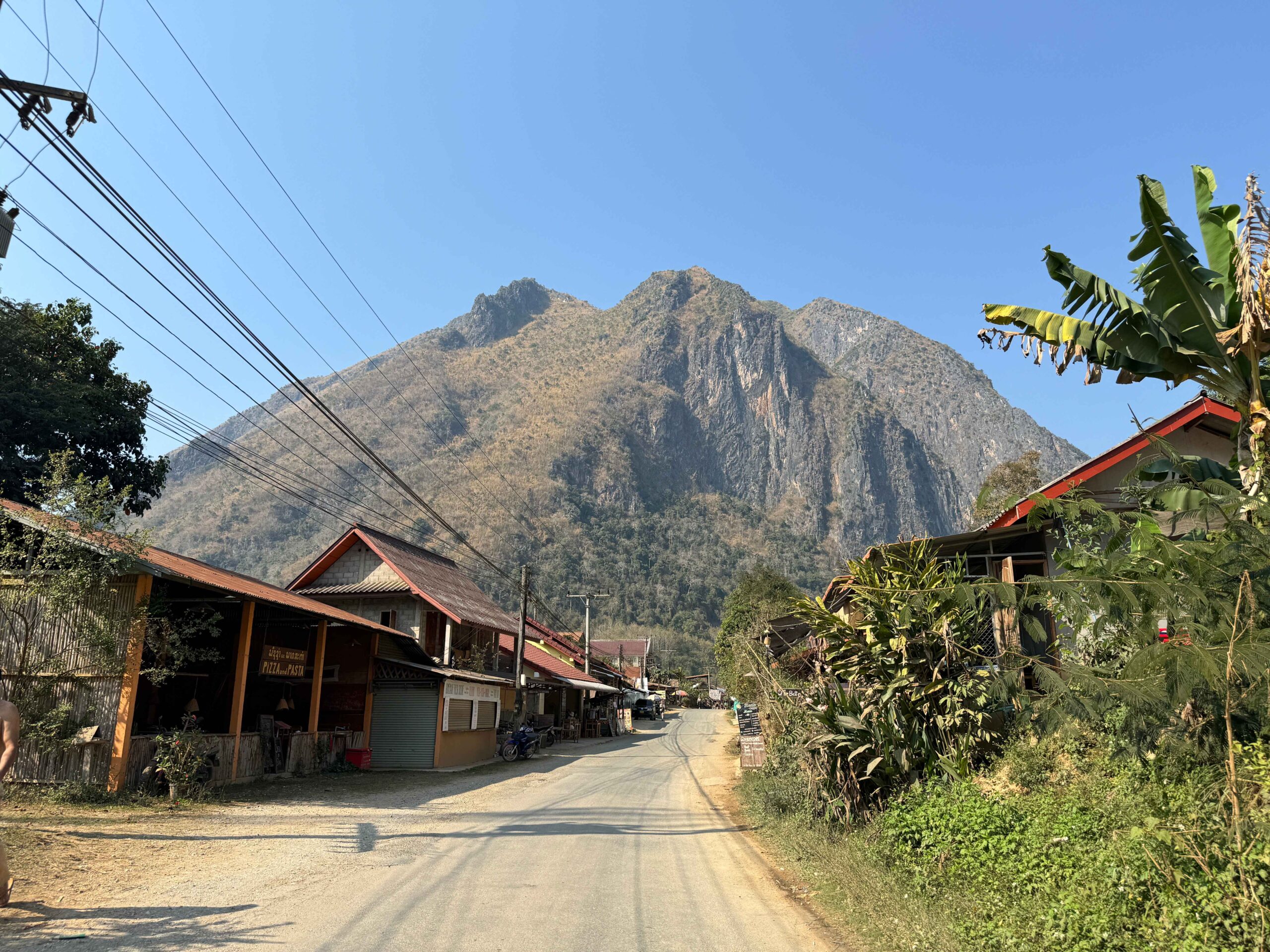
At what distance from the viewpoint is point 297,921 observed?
6328mm

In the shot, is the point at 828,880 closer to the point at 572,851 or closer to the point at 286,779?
the point at 572,851

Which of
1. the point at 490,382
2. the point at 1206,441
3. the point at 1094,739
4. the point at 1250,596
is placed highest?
the point at 490,382

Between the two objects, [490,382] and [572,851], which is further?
[490,382]

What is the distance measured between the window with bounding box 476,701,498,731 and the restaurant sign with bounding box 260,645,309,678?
26.5ft

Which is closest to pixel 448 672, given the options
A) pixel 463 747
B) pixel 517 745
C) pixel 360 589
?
pixel 463 747

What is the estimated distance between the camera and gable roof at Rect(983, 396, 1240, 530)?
41.7 feet

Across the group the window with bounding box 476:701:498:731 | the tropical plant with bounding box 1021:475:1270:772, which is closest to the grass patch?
the tropical plant with bounding box 1021:475:1270:772

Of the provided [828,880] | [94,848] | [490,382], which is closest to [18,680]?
[94,848]

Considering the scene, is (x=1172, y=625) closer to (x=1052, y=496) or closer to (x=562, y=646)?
(x=1052, y=496)

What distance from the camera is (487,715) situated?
92.7 ft

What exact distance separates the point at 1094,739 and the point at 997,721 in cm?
179

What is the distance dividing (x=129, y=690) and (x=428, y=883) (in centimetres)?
821

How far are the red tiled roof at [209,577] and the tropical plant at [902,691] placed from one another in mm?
10585

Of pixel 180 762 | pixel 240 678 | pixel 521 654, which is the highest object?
pixel 521 654
